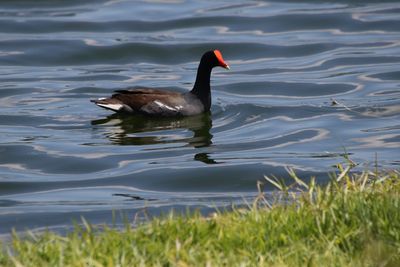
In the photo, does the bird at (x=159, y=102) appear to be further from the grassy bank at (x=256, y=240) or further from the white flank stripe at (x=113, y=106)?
the grassy bank at (x=256, y=240)

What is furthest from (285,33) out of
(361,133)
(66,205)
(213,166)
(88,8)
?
(66,205)

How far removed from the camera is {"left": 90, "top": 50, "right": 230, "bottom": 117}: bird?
1429 cm

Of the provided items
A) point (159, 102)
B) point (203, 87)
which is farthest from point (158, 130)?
point (203, 87)

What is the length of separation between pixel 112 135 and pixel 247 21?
23.7ft

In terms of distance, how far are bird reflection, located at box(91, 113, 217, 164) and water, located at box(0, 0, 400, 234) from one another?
4 cm

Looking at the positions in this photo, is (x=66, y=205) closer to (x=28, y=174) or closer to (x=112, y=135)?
(x=28, y=174)

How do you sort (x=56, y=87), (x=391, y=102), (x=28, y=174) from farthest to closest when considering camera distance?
(x=56, y=87) < (x=391, y=102) < (x=28, y=174)

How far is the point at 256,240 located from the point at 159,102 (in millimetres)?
7936

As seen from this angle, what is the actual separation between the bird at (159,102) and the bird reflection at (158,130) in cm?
9

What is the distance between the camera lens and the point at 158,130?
13805mm

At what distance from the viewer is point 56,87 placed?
15.9 metres

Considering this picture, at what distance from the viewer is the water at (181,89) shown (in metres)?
11.2

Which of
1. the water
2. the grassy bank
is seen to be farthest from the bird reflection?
the grassy bank

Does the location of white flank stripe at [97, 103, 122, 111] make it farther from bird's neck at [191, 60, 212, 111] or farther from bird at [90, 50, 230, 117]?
bird's neck at [191, 60, 212, 111]
